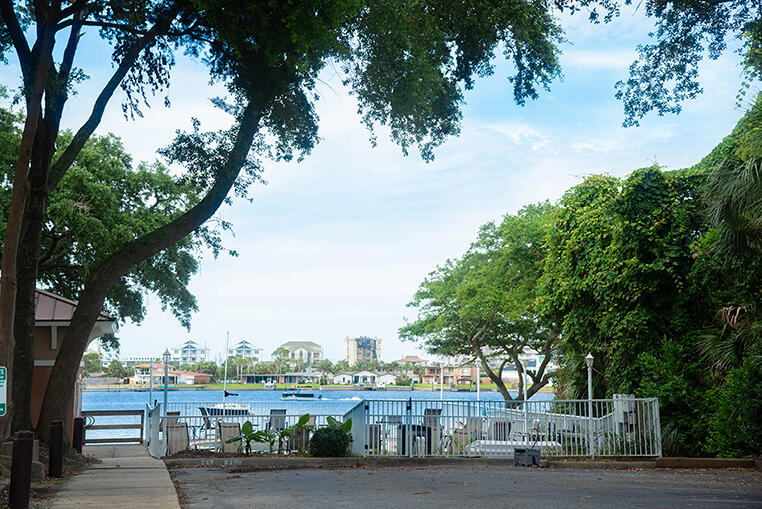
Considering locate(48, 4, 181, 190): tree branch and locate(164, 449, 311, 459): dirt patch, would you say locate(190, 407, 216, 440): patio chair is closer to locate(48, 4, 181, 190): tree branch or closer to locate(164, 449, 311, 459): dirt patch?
locate(164, 449, 311, 459): dirt patch

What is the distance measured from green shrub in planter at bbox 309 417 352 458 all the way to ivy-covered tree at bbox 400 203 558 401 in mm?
17107

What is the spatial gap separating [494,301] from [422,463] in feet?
59.8

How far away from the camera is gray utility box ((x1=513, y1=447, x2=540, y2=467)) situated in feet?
52.7

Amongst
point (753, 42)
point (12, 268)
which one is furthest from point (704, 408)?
point (12, 268)

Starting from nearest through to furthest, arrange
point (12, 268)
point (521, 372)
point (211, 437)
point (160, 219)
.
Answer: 1. point (12, 268)
2. point (211, 437)
3. point (160, 219)
4. point (521, 372)

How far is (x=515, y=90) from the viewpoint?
1775 cm

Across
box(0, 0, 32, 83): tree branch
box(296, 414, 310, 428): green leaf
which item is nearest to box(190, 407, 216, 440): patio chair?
box(296, 414, 310, 428): green leaf

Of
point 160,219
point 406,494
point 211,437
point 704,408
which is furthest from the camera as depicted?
point 160,219

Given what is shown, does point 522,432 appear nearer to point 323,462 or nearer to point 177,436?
point 323,462

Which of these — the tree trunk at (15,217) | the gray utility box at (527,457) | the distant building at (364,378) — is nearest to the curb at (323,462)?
the gray utility box at (527,457)

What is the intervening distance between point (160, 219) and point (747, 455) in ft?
64.8

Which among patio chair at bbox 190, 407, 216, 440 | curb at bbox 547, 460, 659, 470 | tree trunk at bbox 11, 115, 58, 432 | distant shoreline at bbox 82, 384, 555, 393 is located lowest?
distant shoreline at bbox 82, 384, 555, 393

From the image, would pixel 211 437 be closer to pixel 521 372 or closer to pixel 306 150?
pixel 306 150

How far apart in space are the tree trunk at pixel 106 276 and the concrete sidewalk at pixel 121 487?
1.58 metres
